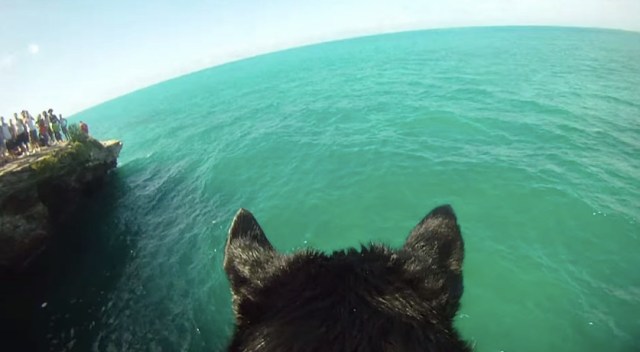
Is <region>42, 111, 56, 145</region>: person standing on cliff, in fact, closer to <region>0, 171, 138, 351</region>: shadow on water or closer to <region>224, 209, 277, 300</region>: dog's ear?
<region>0, 171, 138, 351</region>: shadow on water

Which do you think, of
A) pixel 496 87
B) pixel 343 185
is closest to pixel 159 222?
pixel 343 185

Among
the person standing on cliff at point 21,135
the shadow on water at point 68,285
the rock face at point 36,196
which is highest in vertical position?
the person standing on cliff at point 21,135

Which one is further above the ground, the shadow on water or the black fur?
the black fur

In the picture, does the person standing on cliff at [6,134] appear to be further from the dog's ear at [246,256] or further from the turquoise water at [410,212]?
the dog's ear at [246,256]

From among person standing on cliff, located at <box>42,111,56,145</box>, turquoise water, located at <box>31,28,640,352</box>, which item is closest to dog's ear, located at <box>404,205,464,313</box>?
turquoise water, located at <box>31,28,640,352</box>

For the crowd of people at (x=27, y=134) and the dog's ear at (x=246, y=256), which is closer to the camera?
the dog's ear at (x=246, y=256)

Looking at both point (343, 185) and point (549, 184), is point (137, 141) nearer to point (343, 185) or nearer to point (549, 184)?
point (343, 185)

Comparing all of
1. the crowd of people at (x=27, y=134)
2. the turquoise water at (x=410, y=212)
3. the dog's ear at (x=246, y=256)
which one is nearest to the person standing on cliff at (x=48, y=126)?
the crowd of people at (x=27, y=134)
